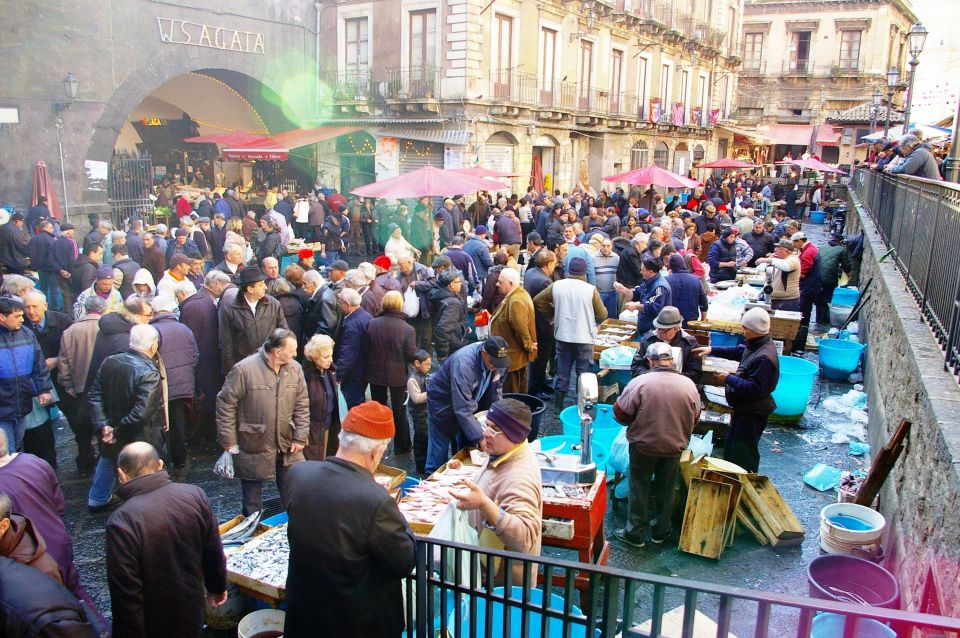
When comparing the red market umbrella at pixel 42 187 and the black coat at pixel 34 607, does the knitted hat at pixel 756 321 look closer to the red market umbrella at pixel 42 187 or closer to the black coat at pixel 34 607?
the black coat at pixel 34 607

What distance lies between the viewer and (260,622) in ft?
13.4

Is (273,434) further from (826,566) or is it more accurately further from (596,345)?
(596,345)

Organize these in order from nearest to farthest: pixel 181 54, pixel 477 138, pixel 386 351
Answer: pixel 386 351
pixel 181 54
pixel 477 138

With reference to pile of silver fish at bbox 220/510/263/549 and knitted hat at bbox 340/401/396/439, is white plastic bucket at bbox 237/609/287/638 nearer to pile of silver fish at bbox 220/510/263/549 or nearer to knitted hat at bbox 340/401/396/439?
pile of silver fish at bbox 220/510/263/549

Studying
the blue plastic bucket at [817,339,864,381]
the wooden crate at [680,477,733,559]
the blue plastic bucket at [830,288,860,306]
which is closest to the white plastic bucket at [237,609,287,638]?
the wooden crate at [680,477,733,559]

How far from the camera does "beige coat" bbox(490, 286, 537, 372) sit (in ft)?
24.2

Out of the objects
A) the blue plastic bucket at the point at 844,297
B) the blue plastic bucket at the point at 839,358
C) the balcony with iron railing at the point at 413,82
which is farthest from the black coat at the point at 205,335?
the balcony with iron railing at the point at 413,82

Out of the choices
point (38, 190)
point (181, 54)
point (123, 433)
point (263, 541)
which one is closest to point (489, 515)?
point (263, 541)

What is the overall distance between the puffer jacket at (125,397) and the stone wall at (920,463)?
503 centimetres

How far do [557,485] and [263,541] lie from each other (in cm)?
189

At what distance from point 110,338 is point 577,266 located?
15.1ft

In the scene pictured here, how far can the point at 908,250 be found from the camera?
311 inches

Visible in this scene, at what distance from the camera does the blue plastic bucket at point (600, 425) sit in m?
6.54

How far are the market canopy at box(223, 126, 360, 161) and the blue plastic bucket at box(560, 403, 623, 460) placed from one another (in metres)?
14.5
